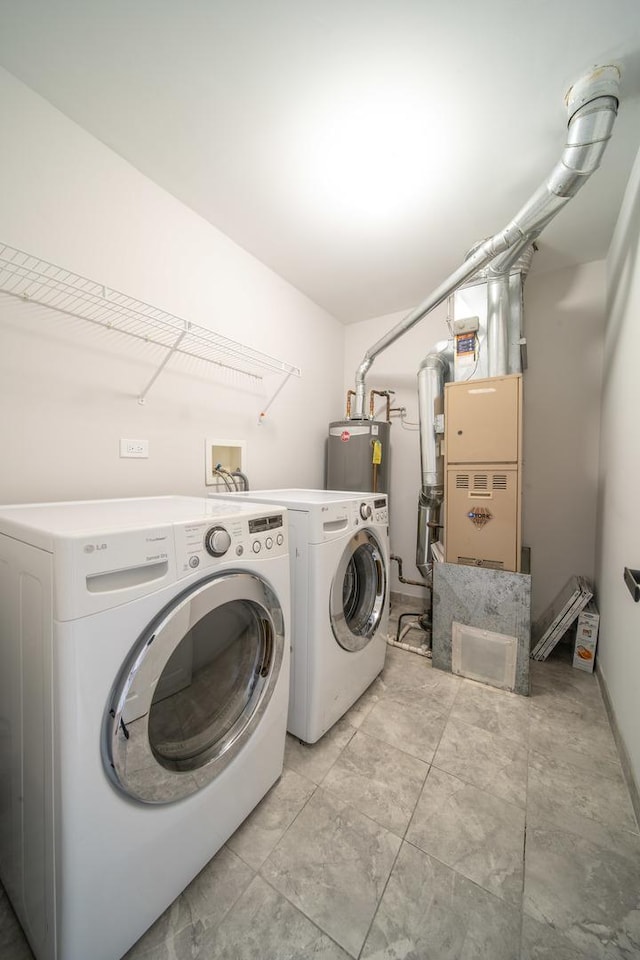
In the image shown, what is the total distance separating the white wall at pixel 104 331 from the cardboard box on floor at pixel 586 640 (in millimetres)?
2148

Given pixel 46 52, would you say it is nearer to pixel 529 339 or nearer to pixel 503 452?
pixel 503 452

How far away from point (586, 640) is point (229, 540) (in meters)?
2.19

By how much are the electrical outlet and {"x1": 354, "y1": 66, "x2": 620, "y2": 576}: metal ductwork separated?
5.50 ft

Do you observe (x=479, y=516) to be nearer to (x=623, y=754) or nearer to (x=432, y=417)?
(x=432, y=417)

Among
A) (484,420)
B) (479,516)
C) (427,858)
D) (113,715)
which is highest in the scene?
(484,420)

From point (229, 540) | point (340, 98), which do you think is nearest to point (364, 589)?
point (229, 540)

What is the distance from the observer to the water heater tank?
2.62 meters

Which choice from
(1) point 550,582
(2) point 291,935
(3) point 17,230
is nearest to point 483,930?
(2) point 291,935

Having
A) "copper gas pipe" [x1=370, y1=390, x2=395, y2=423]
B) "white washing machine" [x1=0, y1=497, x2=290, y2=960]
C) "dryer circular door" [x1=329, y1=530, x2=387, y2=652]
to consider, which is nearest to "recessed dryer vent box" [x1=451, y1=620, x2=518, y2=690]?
"dryer circular door" [x1=329, y1=530, x2=387, y2=652]

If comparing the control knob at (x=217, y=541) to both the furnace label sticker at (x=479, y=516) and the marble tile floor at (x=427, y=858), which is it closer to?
the marble tile floor at (x=427, y=858)

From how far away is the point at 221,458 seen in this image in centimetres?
203

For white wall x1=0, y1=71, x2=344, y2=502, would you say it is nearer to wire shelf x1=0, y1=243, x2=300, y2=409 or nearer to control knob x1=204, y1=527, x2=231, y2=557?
wire shelf x1=0, y1=243, x2=300, y2=409

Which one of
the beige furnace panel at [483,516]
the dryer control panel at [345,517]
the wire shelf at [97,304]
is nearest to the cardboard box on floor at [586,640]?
the beige furnace panel at [483,516]

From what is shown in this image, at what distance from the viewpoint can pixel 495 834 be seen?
1045mm
